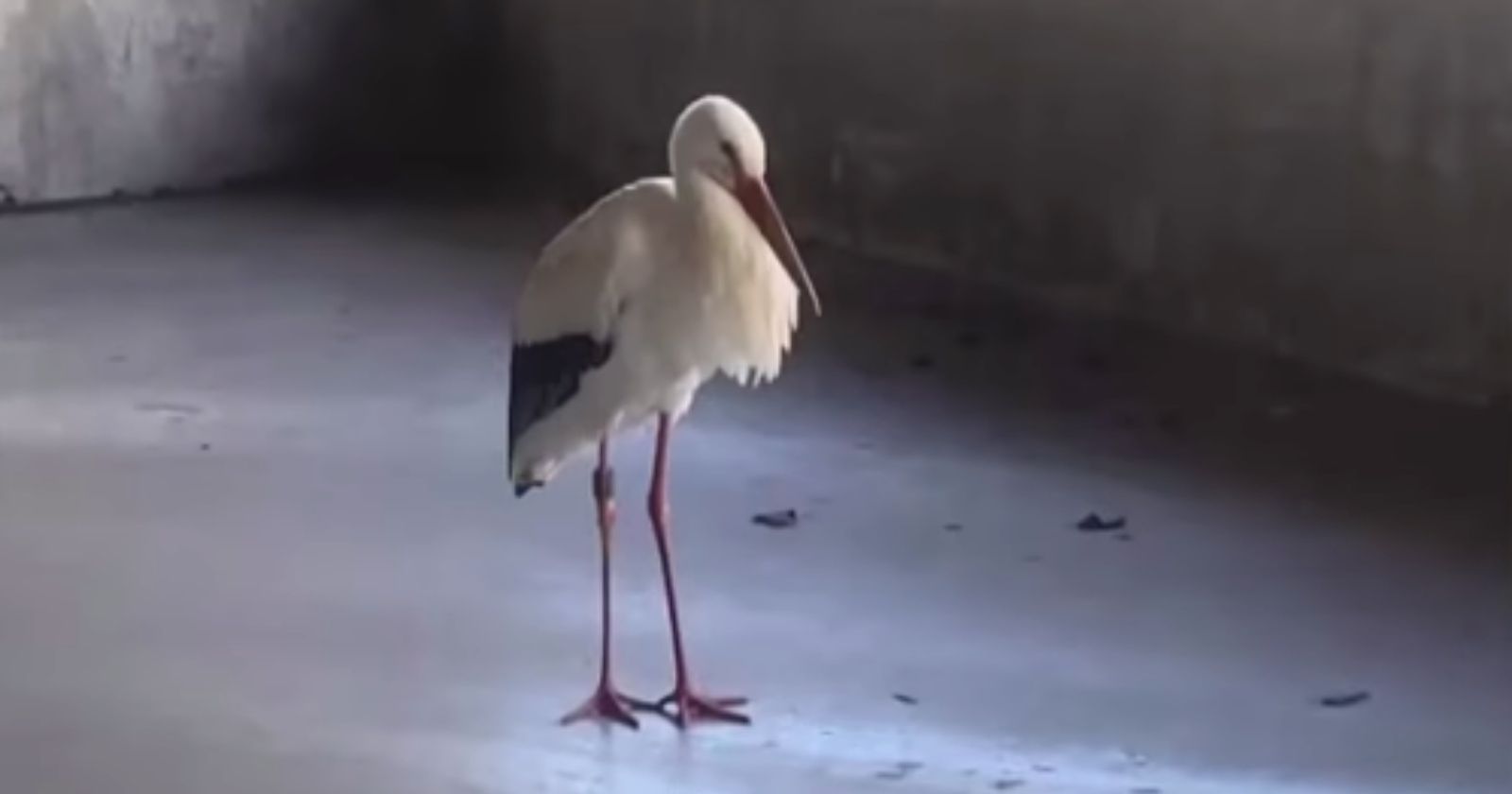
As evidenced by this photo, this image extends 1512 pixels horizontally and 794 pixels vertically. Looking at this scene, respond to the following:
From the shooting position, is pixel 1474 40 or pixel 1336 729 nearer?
pixel 1336 729

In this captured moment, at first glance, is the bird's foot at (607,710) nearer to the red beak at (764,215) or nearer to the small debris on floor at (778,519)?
the red beak at (764,215)

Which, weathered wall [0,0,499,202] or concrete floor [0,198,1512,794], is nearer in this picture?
concrete floor [0,198,1512,794]

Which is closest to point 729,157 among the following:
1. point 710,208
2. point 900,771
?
point 710,208

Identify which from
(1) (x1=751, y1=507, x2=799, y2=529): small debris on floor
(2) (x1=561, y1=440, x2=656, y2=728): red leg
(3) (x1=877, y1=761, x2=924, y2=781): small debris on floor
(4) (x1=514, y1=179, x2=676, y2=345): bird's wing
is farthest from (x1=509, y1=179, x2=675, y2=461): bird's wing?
(1) (x1=751, y1=507, x2=799, y2=529): small debris on floor

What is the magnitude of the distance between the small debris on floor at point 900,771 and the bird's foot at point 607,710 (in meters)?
0.38

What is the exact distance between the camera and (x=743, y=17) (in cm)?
756

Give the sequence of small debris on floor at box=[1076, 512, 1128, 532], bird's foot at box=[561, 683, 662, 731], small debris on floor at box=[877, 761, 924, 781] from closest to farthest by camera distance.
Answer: small debris on floor at box=[877, 761, 924, 781]
bird's foot at box=[561, 683, 662, 731]
small debris on floor at box=[1076, 512, 1128, 532]

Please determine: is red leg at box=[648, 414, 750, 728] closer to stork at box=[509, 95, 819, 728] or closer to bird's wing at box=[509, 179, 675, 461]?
stork at box=[509, 95, 819, 728]

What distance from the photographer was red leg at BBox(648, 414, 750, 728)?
3975 millimetres

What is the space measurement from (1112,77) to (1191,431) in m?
1.23

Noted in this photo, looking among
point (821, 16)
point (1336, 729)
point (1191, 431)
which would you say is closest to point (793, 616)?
point (1336, 729)

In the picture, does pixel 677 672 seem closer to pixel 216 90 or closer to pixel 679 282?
pixel 679 282

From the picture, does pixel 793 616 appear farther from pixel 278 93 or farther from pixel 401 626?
pixel 278 93

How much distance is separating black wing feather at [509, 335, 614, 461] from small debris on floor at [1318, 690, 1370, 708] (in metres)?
1.09
